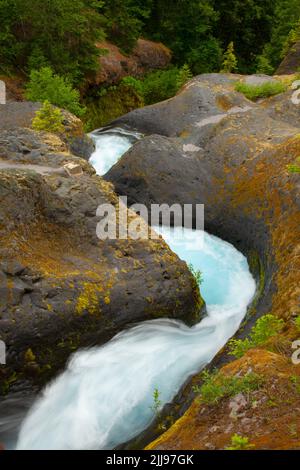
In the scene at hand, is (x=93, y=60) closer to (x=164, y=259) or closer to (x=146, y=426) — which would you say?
(x=164, y=259)

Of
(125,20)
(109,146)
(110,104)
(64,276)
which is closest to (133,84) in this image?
(110,104)

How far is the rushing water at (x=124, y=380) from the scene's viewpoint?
7570 millimetres

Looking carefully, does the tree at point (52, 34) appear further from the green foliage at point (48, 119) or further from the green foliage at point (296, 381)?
the green foliage at point (296, 381)

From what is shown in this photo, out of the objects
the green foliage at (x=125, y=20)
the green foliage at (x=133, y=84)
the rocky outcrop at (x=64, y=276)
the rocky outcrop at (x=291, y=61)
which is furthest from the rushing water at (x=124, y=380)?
the green foliage at (x=125, y=20)

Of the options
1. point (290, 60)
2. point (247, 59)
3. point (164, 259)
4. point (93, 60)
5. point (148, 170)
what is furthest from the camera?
point (247, 59)

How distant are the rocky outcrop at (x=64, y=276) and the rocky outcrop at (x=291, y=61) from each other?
19.2 meters

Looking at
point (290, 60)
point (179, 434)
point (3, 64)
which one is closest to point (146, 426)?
point (179, 434)


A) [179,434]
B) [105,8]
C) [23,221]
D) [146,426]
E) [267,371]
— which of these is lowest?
[146,426]

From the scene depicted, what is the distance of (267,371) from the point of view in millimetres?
6098

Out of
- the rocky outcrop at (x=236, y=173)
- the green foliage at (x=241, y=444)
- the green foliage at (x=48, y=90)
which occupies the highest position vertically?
the green foliage at (x=48, y=90)

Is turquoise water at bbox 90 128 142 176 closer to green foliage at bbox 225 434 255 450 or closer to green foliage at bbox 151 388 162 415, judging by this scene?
green foliage at bbox 151 388 162 415

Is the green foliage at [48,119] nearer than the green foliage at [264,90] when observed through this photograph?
Yes

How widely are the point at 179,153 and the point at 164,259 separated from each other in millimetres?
6264

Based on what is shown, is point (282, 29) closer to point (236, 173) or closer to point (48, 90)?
point (48, 90)
